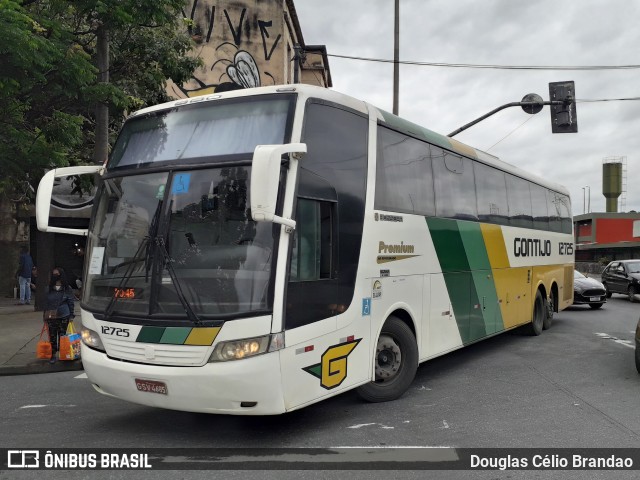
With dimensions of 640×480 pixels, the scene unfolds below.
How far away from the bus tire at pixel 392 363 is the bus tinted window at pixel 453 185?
192 centimetres

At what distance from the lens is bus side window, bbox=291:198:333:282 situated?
17.0 feet

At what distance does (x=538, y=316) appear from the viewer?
12.4 metres

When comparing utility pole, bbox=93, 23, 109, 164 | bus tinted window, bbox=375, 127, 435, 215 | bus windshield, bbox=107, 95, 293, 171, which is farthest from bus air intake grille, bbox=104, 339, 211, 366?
utility pole, bbox=93, 23, 109, 164

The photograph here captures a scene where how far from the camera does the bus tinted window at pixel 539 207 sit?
12.3m

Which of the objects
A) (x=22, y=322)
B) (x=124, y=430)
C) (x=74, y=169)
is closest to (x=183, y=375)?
(x=124, y=430)

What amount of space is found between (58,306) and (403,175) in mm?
5873

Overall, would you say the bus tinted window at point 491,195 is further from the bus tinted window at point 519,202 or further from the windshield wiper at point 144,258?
the windshield wiper at point 144,258

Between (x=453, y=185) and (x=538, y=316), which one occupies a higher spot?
(x=453, y=185)

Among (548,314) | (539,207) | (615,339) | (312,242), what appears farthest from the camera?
(548,314)

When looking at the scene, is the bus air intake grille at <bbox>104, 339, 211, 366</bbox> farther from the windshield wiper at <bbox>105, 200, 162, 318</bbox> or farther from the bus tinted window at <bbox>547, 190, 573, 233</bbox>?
the bus tinted window at <bbox>547, 190, 573, 233</bbox>

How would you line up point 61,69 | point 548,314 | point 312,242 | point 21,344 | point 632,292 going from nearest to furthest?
1. point 312,242
2. point 61,69
3. point 21,344
4. point 548,314
5. point 632,292

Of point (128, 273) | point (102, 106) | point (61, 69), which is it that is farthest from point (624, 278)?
point (128, 273)

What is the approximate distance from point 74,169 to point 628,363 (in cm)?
845

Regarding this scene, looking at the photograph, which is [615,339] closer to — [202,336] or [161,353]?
[202,336]
